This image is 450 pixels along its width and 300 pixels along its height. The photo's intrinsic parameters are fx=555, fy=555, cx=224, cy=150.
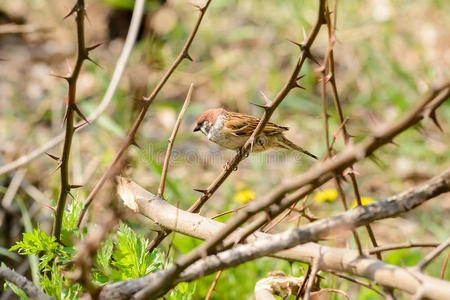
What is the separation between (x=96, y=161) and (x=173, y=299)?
132 inches

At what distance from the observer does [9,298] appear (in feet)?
10.3

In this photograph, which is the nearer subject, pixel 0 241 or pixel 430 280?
pixel 430 280

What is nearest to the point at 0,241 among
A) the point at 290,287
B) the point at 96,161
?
the point at 96,161

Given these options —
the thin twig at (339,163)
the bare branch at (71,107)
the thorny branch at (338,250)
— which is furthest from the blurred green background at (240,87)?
the thin twig at (339,163)

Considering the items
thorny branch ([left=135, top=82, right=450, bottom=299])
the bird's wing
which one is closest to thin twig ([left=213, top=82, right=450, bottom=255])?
thorny branch ([left=135, top=82, right=450, bottom=299])

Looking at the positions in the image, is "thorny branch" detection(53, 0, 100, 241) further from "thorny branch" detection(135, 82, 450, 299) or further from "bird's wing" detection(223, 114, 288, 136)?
"bird's wing" detection(223, 114, 288, 136)

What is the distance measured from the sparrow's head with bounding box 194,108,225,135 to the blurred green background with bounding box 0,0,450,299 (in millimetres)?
751

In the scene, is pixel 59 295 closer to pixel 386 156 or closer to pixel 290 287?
pixel 290 287

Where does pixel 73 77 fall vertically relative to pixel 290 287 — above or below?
above

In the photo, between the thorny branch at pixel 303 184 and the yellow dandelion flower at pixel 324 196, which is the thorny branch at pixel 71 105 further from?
the yellow dandelion flower at pixel 324 196

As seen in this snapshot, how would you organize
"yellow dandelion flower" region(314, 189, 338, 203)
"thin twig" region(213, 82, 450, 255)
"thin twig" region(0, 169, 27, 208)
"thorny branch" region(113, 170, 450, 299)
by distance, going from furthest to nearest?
"yellow dandelion flower" region(314, 189, 338, 203)
"thin twig" region(0, 169, 27, 208)
"thorny branch" region(113, 170, 450, 299)
"thin twig" region(213, 82, 450, 255)

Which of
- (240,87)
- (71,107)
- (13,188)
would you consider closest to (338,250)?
(71,107)

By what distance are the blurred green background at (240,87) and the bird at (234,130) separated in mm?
690

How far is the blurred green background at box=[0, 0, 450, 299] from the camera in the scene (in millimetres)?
5402
